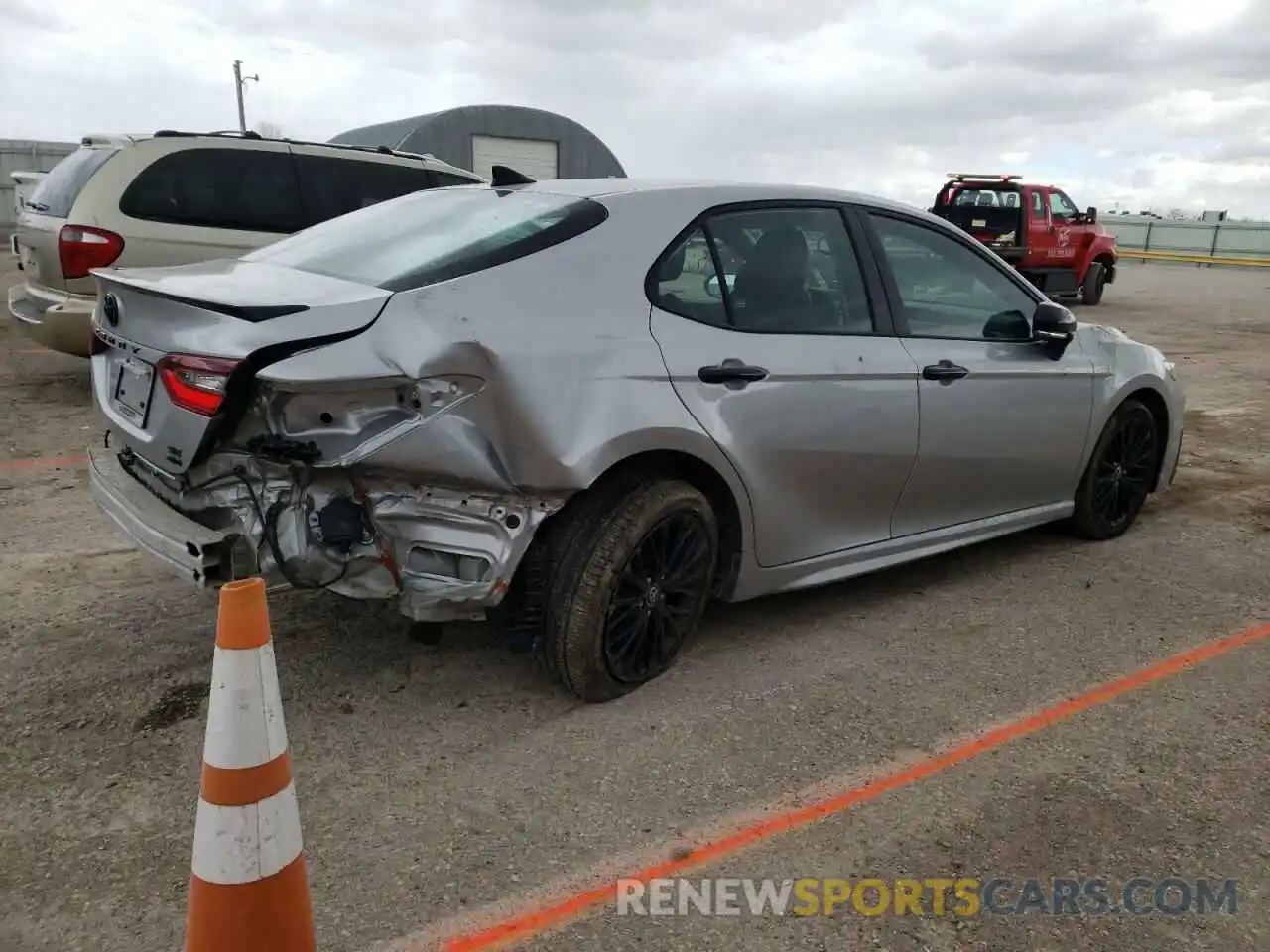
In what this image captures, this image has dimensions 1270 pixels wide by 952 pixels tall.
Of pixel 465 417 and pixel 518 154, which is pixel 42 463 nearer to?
pixel 465 417

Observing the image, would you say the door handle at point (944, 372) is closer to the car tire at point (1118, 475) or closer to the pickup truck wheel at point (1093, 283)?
the car tire at point (1118, 475)

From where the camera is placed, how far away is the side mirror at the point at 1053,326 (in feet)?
13.6

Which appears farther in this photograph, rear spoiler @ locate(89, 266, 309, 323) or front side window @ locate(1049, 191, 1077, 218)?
front side window @ locate(1049, 191, 1077, 218)

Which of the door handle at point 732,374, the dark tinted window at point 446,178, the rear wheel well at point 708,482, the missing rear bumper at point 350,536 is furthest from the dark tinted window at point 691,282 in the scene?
the dark tinted window at point 446,178

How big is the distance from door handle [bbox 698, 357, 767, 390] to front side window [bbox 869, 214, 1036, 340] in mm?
877

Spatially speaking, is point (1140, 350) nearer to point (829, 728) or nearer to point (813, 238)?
point (813, 238)

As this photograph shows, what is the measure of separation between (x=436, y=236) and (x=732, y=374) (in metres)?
1.05

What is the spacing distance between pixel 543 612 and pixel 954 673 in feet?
4.87

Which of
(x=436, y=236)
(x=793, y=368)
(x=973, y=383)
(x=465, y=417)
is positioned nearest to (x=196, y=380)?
(x=465, y=417)

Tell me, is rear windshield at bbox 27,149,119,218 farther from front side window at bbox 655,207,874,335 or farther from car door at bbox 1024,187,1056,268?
car door at bbox 1024,187,1056,268

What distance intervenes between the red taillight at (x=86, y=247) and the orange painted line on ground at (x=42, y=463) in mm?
1397

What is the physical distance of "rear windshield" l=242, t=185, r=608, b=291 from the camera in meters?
2.96

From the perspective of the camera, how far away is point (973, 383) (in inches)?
155

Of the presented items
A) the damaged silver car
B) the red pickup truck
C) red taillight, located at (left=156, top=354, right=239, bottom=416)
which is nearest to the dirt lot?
the damaged silver car
